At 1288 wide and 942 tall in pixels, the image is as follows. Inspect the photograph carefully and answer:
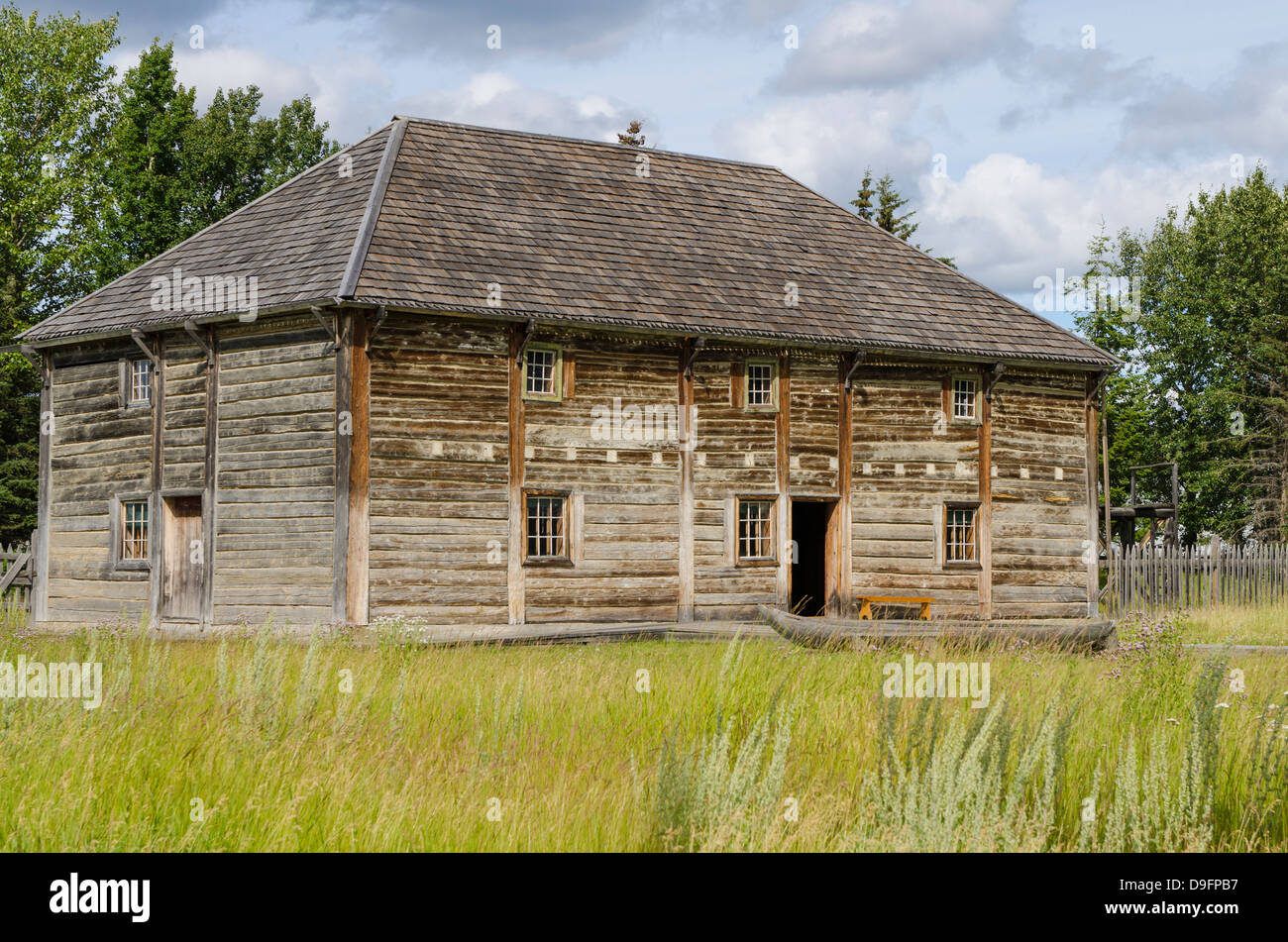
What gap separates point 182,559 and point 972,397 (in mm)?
14634

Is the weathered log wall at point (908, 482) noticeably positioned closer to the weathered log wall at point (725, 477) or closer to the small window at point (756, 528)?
the small window at point (756, 528)

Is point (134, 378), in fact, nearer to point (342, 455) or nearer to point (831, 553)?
point (342, 455)

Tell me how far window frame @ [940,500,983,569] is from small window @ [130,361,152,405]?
14.4m

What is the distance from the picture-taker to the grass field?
6172 mm

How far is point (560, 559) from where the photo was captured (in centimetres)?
2153

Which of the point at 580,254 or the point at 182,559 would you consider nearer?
the point at 182,559

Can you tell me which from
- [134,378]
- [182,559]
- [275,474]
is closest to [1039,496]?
[275,474]

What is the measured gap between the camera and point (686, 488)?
893 inches

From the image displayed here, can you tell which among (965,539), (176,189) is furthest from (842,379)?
(176,189)

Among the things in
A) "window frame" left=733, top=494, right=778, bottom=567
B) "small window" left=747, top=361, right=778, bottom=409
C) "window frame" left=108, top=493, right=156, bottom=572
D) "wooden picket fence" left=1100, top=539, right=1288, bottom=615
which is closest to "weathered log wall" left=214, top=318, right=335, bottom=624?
"window frame" left=108, top=493, right=156, bottom=572

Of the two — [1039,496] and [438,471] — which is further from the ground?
[438,471]

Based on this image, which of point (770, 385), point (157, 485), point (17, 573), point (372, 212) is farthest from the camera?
point (17, 573)

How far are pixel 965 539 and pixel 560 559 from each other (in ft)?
27.0

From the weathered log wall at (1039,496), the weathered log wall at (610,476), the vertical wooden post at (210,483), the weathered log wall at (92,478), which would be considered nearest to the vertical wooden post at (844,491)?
the weathered log wall at (1039,496)
